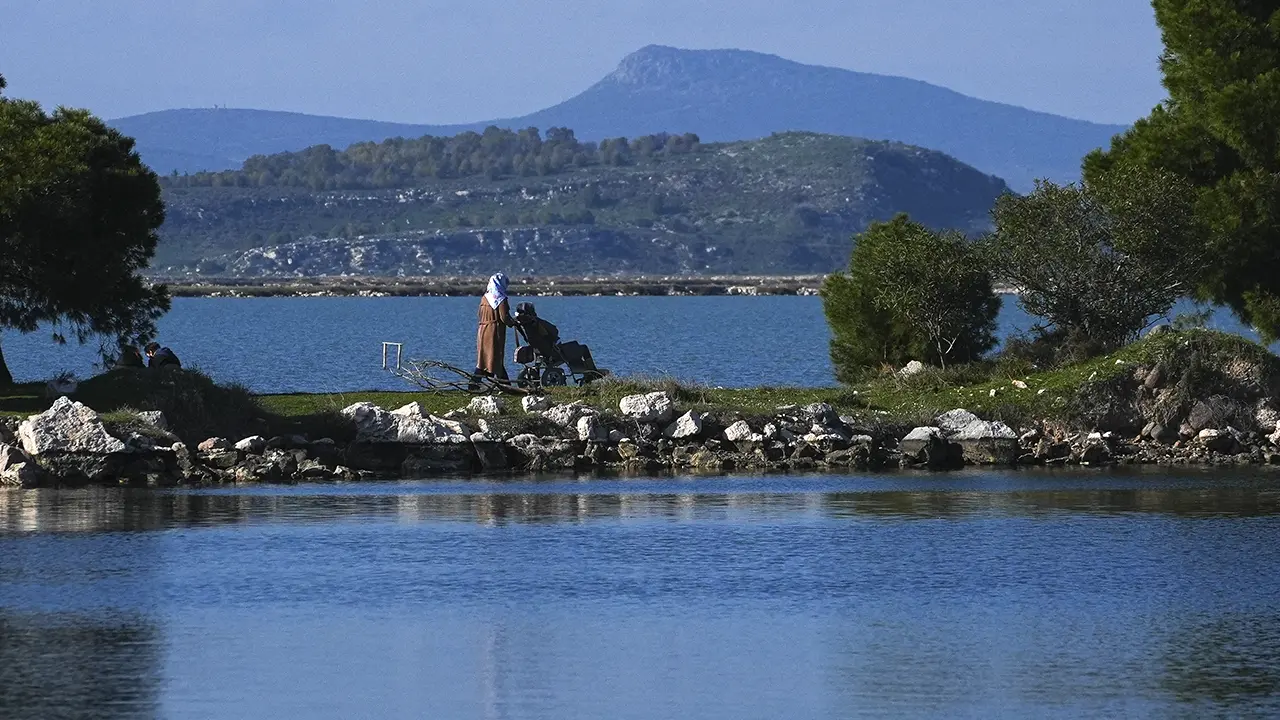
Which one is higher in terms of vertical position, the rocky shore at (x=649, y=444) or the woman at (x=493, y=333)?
the woman at (x=493, y=333)

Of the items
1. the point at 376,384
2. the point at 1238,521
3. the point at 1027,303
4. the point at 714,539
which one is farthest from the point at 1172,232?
the point at 376,384

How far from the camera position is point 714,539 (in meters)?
29.3

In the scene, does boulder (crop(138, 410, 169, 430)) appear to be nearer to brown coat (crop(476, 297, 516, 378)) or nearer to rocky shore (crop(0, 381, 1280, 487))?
rocky shore (crop(0, 381, 1280, 487))

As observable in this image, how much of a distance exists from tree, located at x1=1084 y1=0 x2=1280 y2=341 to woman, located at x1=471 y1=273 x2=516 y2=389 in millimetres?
14382

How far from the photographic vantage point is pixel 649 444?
131 ft

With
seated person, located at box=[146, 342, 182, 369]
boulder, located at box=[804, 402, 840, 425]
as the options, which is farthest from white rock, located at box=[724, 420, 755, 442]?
seated person, located at box=[146, 342, 182, 369]

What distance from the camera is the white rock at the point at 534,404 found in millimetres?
40375

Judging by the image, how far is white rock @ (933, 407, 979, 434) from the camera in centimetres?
4060

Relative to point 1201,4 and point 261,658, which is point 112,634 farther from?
point 1201,4

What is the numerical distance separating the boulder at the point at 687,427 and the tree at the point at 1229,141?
1254 cm

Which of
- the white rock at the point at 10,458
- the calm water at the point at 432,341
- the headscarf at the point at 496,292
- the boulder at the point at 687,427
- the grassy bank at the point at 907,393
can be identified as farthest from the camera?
the calm water at the point at 432,341

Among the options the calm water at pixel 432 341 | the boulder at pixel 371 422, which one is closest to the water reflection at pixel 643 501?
the boulder at pixel 371 422

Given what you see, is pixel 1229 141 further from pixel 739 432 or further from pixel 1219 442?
pixel 739 432

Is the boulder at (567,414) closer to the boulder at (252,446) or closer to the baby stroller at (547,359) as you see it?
the baby stroller at (547,359)
